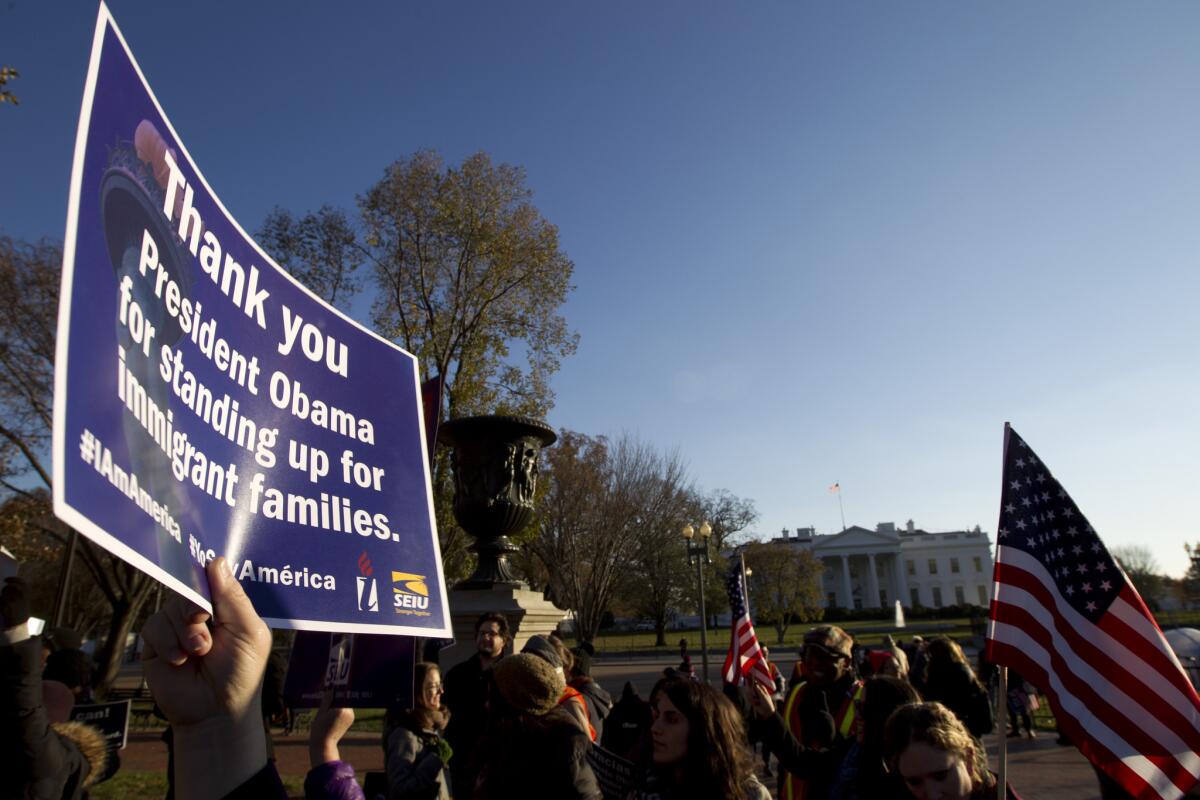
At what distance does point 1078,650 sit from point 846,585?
10465 centimetres

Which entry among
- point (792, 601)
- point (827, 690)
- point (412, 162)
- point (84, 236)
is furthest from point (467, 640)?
point (792, 601)

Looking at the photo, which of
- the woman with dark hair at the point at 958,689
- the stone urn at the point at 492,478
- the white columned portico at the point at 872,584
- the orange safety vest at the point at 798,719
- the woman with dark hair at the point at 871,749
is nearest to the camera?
the woman with dark hair at the point at 871,749

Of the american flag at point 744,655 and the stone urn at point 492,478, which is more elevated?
the stone urn at point 492,478

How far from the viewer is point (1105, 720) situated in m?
3.34

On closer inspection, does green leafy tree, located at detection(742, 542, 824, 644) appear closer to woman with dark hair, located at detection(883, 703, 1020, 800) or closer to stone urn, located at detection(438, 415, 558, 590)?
stone urn, located at detection(438, 415, 558, 590)

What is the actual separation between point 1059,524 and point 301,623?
352cm

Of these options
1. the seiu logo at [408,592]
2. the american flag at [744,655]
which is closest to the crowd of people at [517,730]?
the seiu logo at [408,592]

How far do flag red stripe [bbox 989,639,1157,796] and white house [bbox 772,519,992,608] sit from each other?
101281mm

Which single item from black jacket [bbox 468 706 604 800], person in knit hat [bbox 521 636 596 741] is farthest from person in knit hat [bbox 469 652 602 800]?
person in knit hat [bbox 521 636 596 741]

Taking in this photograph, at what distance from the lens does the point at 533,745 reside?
10.8ft

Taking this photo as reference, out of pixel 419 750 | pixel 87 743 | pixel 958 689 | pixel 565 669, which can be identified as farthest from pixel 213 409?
pixel 958 689

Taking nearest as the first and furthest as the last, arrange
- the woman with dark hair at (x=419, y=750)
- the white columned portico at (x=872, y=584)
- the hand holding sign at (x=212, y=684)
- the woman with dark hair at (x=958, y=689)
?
1. the hand holding sign at (x=212, y=684)
2. the woman with dark hair at (x=419, y=750)
3. the woman with dark hair at (x=958, y=689)
4. the white columned portico at (x=872, y=584)

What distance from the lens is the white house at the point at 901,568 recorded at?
102m

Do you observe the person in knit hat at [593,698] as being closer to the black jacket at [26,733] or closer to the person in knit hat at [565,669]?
the person in knit hat at [565,669]
